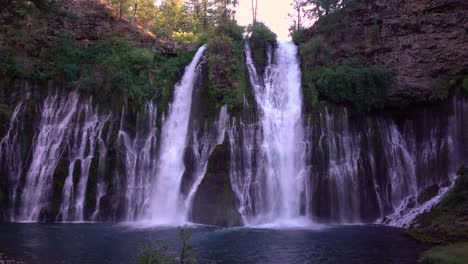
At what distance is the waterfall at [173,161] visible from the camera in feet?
82.2

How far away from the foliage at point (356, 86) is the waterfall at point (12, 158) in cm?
1778

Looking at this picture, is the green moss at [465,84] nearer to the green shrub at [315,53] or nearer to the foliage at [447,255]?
the green shrub at [315,53]

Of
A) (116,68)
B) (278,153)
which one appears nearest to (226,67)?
(278,153)

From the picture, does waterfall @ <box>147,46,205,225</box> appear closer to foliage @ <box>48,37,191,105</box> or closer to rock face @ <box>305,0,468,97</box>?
foliage @ <box>48,37,191,105</box>

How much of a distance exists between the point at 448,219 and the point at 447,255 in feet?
17.2

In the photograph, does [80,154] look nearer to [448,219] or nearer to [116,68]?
[116,68]

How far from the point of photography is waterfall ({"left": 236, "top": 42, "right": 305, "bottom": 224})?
24.6 m

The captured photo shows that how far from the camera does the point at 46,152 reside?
26969 mm

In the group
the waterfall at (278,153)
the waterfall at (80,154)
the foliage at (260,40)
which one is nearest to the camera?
the waterfall at (278,153)

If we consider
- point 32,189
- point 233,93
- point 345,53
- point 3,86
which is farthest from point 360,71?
point 3,86

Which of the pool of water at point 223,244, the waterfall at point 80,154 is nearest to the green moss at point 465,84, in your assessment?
the pool of water at point 223,244

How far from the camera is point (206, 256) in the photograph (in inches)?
613

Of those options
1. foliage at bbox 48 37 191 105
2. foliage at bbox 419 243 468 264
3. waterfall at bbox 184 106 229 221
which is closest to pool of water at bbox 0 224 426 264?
foliage at bbox 419 243 468 264

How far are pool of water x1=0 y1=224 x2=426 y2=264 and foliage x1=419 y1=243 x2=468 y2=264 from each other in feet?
1.75
